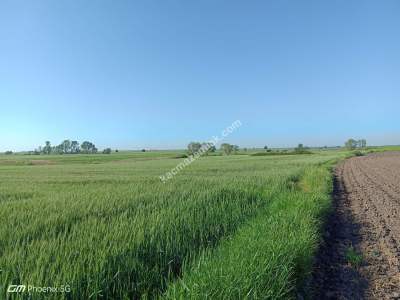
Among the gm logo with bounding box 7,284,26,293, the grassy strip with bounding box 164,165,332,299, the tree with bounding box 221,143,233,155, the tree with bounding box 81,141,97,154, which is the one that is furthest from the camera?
the tree with bounding box 81,141,97,154

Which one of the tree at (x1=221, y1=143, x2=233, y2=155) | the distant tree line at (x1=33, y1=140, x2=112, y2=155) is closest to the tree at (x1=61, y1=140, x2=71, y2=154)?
the distant tree line at (x1=33, y1=140, x2=112, y2=155)

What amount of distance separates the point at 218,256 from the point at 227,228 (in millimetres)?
2161

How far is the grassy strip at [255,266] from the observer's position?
319 cm

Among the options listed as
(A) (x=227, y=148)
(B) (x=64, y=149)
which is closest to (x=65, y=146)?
(B) (x=64, y=149)

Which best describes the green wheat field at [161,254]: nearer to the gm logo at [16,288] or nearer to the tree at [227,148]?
the gm logo at [16,288]

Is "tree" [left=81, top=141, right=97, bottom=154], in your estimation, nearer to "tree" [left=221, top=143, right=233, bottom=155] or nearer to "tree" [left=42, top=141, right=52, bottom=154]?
"tree" [left=42, top=141, right=52, bottom=154]

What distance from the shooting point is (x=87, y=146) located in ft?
504

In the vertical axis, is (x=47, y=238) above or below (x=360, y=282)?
above

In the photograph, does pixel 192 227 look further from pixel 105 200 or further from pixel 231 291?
pixel 105 200

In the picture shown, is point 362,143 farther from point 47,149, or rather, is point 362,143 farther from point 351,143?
point 47,149

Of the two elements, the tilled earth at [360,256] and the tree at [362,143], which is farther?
the tree at [362,143]

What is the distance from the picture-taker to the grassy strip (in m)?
3.19

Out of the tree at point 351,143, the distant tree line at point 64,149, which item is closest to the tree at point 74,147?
the distant tree line at point 64,149

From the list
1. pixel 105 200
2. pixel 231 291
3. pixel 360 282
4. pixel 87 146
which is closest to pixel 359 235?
pixel 360 282
